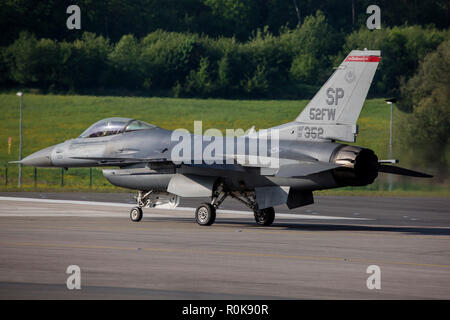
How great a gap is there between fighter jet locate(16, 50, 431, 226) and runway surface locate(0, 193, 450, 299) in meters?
1.12

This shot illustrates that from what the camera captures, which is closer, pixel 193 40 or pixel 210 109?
pixel 210 109

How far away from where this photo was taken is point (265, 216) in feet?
80.6

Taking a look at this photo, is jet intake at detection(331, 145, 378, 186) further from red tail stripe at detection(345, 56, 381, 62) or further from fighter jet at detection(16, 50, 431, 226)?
red tail stripe at detection(345, 56, 381, 62)

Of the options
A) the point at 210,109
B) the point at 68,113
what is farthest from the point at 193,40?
the point at 68,113

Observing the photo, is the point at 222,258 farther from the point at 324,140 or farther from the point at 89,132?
the point at 89,132

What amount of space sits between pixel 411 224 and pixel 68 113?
2264 inches

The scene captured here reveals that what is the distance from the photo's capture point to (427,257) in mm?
16688

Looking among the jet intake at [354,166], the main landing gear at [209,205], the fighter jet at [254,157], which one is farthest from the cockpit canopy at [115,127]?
the jet intake at [354,166]

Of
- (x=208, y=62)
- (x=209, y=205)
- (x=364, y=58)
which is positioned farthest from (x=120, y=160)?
(x=208, y=62)

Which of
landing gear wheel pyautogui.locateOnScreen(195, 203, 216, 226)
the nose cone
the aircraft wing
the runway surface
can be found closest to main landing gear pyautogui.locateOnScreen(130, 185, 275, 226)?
landing gear wheel pyautogui.locateOnScreen(195, 203, 216, 226)

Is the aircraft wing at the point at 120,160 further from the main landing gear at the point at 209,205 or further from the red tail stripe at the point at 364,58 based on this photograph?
the red tail stripe at the point at 364,58

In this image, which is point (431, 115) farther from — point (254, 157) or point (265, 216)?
point (254, 157)

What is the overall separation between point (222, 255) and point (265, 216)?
319 inches
